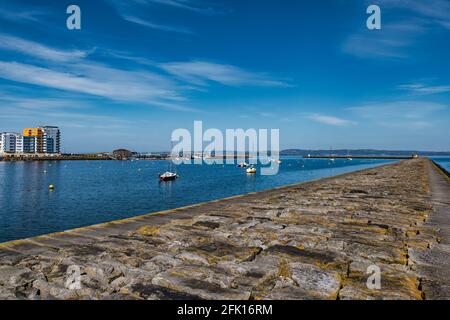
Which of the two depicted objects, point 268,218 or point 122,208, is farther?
point 122,208

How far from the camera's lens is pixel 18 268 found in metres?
3.95

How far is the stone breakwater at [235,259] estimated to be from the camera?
3.37 metres

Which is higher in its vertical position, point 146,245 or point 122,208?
point 146,245

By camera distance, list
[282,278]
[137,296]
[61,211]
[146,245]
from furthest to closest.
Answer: [61,211], [146,245], [282,278], [137,296]

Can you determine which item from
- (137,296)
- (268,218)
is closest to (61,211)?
(268,218)

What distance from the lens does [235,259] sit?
439 centimetres

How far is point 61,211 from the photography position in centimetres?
3050

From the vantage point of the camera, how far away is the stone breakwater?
3.37m

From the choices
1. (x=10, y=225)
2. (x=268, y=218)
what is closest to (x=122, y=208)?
(x=10, y=225)

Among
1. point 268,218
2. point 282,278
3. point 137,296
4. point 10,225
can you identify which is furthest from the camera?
point 10,225
